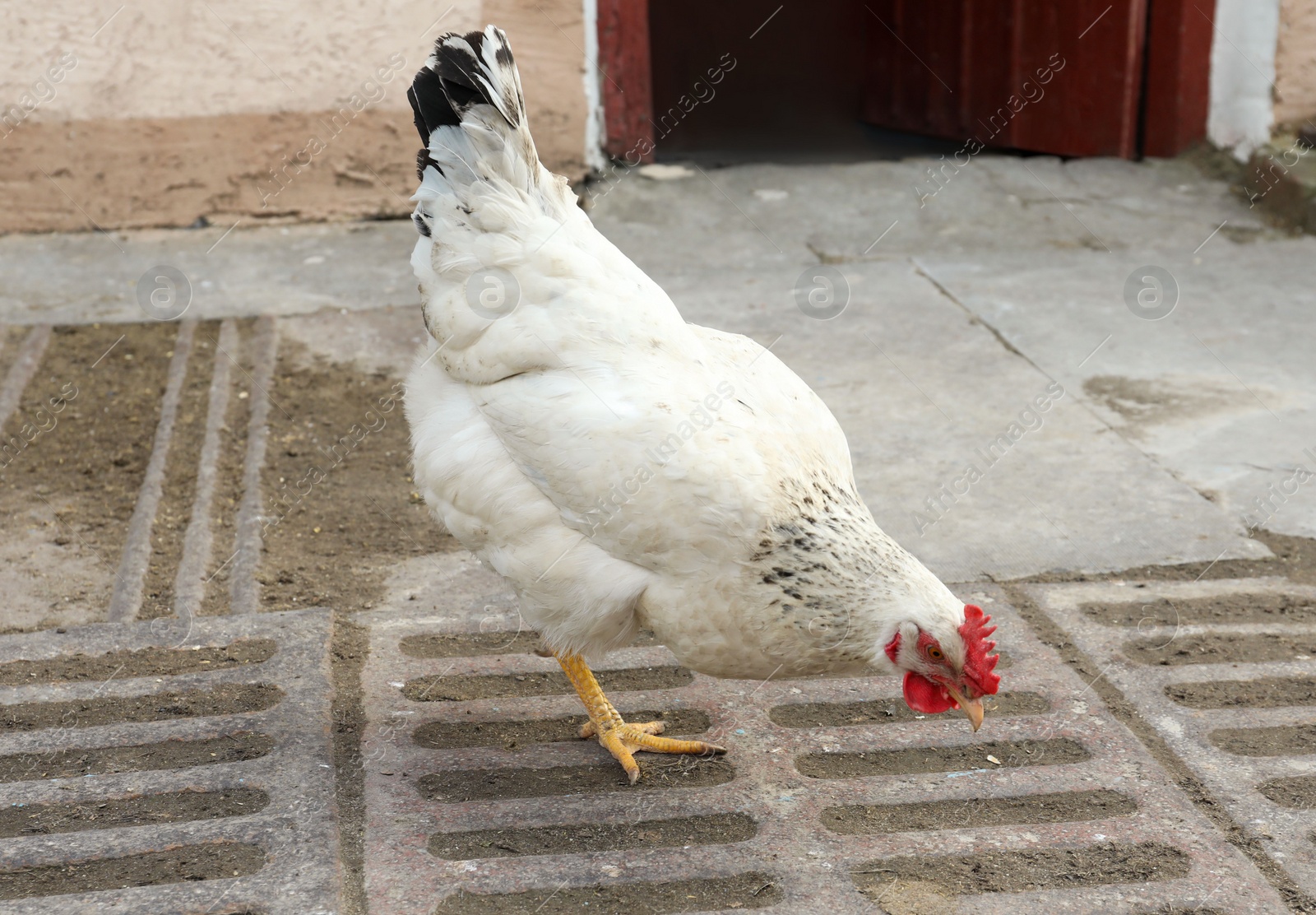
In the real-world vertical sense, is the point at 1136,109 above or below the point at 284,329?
above

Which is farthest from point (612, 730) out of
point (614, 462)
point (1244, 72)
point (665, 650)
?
point (1244, 72)

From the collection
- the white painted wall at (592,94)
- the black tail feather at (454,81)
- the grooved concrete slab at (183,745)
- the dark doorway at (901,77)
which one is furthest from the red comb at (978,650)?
the dark doorway at (901,77)

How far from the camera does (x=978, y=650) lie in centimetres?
243

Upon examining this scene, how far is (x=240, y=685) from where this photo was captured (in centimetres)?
304

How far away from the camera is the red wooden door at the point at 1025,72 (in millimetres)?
6848

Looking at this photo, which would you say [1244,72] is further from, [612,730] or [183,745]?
[183,745]

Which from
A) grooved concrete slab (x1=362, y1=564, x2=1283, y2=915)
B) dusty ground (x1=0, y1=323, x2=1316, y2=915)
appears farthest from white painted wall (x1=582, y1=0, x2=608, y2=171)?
grooved concrete slab (x1=362, y1=564, x2=1283, y2=915)

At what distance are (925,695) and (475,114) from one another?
1.72 metres

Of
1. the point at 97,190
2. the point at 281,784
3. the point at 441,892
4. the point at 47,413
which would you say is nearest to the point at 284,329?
the point at 47,413

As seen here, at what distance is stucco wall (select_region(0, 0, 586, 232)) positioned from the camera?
5.89 m

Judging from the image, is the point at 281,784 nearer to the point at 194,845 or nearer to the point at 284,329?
the point at 194,845

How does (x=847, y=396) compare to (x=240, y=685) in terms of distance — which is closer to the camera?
(x=240, y=685)

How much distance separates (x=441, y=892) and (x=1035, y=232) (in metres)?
5.00

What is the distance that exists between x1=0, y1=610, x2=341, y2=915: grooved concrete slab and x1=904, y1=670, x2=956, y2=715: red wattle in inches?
47.6
